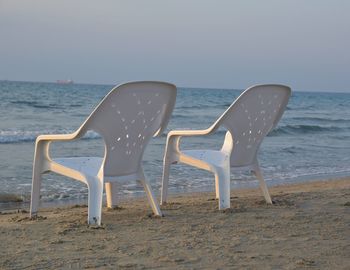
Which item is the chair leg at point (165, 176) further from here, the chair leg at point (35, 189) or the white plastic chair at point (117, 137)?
the chair leg at point (35, 189)

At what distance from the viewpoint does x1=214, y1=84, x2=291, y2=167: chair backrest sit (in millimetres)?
5129

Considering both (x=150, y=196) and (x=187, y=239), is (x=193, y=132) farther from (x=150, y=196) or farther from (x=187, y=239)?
(x=187, y=239)

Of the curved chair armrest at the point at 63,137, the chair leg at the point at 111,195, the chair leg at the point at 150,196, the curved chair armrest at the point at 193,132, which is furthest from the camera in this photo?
the chair leg at the point at 111,195

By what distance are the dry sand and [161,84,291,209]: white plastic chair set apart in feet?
1.04

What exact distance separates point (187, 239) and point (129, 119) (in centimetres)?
100

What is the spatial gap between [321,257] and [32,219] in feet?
7.20

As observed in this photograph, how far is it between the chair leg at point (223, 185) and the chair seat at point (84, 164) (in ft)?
3.18

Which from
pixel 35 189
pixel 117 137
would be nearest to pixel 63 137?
pixel 117 137

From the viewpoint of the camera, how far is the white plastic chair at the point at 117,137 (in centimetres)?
430

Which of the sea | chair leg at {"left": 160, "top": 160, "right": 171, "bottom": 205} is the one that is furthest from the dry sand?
the sea

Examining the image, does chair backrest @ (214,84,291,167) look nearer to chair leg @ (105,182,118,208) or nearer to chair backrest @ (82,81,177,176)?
chair backrest @ (82,81,177,176)

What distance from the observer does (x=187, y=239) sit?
12.9 ft

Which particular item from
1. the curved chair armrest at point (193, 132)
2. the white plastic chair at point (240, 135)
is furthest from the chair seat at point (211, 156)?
the curved chair armrest at point (193, 132)

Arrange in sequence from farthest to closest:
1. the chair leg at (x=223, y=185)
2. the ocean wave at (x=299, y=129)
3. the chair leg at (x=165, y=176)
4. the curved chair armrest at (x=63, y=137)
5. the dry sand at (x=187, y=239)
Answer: the ocean wave at (x=299, y=129) < the chair leg at (x=165, y=176) < the chair leg at (x=223, y=185) < the curved chair armrest at (x=63, y=137) < the dry sand at (x=187, y=239)
